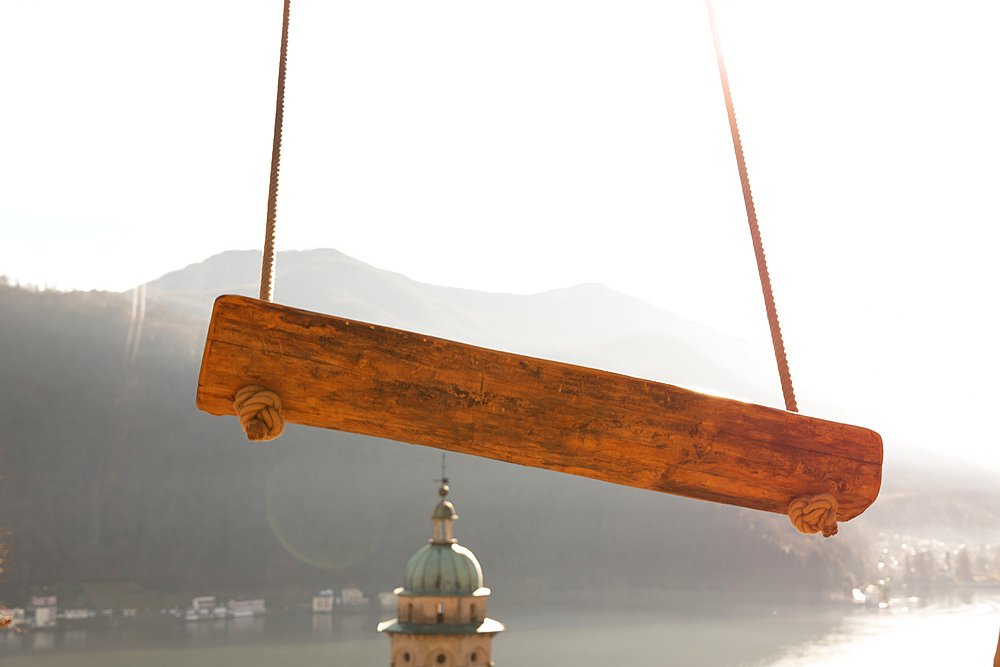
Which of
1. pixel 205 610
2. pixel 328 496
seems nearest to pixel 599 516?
pixel 328 496

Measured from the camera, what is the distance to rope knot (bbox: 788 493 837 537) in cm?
167

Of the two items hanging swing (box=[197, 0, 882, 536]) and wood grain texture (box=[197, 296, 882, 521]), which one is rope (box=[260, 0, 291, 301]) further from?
wood grain texture (box=[197, 296, 882, 521])

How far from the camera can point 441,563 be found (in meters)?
13.0

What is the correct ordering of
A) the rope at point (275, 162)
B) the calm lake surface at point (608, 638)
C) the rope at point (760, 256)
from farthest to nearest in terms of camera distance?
the calm lake surface at point (608, 638), the rope at point (760, 256), the rope at point (275, 162)

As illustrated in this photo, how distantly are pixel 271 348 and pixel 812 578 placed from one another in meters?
80.5

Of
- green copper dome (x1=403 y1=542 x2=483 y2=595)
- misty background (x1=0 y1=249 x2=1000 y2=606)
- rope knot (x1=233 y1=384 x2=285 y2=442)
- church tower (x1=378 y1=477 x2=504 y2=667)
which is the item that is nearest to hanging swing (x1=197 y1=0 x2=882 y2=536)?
rope knot (x1=233 y1=384 x2=285 y2=442)

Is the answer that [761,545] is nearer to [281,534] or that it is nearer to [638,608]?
[638,608]

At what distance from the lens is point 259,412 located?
1409 mm

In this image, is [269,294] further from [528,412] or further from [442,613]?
[442,613]

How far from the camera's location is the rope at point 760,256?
182 cm

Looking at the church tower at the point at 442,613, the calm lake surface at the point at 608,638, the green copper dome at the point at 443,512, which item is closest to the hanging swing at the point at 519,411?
the church tower at the point at 442,613

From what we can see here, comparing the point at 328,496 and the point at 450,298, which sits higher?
the point at 450,298

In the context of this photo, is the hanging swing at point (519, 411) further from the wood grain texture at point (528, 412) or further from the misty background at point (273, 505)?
the misty background at point (273, 505)

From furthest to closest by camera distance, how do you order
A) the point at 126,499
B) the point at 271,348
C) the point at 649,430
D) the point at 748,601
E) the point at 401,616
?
the point at 748,601, the point at 126,499, the point at 401,616, the point at 649,430, the point at 271,348
